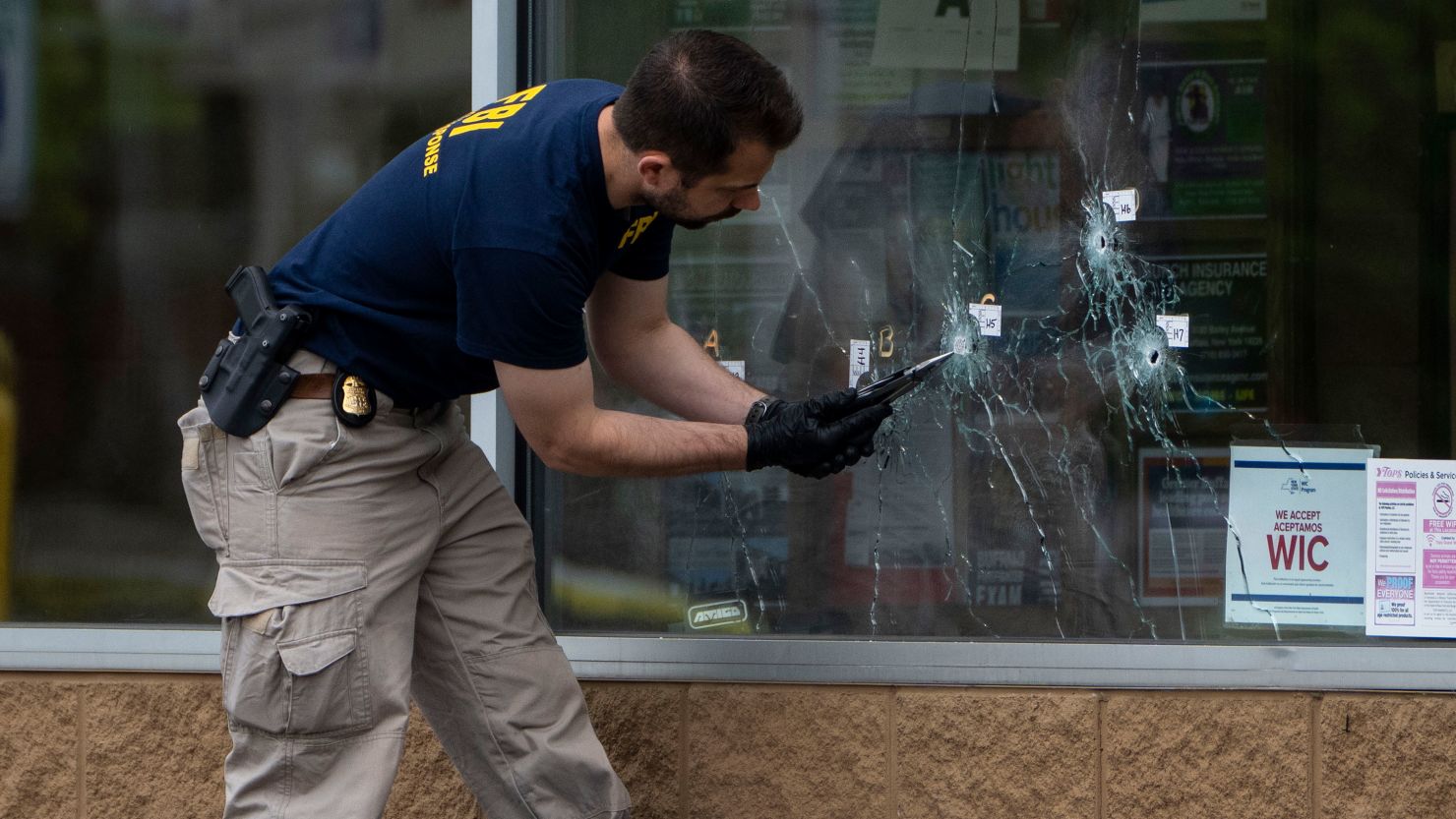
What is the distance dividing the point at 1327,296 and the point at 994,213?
806 mm

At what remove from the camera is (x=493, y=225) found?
237 cm

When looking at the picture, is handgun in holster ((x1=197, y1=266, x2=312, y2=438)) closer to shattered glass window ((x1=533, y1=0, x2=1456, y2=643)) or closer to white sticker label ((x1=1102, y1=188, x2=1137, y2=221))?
shattered glass window ((x1=533, y1=0, x2=1456, y2=643))

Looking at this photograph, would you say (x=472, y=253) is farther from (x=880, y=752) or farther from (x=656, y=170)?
(x=880, y=752)

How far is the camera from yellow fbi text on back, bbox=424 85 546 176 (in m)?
2.52

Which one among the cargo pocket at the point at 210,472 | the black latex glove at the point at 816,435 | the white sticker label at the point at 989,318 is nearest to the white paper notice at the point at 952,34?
the white sticker label at the point at 989,318

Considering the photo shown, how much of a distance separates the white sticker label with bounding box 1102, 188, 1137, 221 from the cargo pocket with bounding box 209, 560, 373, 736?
6.46 ft

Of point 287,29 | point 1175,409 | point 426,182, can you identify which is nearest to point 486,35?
point 287,29

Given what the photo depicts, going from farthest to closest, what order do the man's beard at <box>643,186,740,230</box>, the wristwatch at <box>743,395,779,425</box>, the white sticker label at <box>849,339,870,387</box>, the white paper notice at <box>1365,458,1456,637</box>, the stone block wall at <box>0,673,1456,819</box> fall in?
the white sticker label at <box>849,339,870,387</box>
the white paper notice at <box>1365,458,1456,637</box>
the stone block wall at <box>0,673,1456,819</box>
the wristwatch at <box>743,395,779,425</box>
the man's beard at <box>643,186,740,230</box>

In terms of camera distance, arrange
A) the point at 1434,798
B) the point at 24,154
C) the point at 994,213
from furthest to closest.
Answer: the point at 24,154
the point at 994,213
the point at 1434,798

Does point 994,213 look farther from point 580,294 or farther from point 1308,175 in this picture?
point 580,294

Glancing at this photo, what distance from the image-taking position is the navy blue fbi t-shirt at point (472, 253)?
237 centimetres

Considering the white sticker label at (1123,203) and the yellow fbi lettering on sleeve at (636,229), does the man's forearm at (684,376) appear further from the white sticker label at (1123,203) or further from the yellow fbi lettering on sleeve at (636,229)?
the white sticker label at (1123,203)

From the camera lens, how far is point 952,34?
3498mm

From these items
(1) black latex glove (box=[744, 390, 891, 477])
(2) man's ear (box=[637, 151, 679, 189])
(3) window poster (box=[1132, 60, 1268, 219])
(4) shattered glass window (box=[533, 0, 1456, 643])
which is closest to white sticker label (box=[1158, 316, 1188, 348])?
(4) shattered glass window (box=[533, 0, 1456, 643])
